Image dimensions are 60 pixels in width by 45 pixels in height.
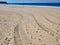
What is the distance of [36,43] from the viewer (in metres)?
3.60

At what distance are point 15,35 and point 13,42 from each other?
60cm

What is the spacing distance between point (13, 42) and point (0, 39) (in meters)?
0.52

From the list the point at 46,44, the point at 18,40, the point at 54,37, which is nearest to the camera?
the point at 46,44

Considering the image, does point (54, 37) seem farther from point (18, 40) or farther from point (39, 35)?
point (18, 40)

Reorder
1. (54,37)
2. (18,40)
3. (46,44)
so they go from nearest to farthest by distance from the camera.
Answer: (46,44), (18,40), (54,37)

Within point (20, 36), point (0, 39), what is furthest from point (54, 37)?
point (0, 39)

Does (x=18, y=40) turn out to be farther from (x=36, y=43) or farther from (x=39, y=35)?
(x=39, y=35)

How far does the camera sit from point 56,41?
3770mm

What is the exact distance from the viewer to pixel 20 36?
13.4 ft

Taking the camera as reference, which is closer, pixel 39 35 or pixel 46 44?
pixel 46 44

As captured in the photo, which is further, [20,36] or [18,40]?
[20,36]

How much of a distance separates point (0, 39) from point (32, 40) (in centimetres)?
102

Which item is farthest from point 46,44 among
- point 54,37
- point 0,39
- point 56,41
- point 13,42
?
point 0,39

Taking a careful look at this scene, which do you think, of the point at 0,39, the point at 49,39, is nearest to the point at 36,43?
the point at 49,39
